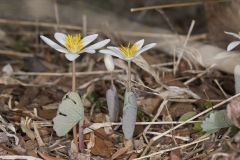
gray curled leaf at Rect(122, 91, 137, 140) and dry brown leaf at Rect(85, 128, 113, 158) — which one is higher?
gray curled leaf at Rect(122, 91, 137, 140)

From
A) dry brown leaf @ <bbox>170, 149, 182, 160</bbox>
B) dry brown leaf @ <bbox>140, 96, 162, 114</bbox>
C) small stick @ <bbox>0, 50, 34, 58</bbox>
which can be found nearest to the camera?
dry brown leaf @ <bbox>170, 149, 182, 160</bbox>

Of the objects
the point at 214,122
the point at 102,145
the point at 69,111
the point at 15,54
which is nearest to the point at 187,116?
the point at 214,122

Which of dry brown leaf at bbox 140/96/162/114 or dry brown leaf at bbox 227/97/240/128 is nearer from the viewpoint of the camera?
dry brown leaf at bbox 227/97/240/128

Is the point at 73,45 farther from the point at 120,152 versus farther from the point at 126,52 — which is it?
the point at 120,152

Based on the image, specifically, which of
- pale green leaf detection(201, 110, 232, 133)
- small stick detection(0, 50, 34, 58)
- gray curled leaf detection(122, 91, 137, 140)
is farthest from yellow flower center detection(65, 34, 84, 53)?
small stick detection(0, 50, 34, 58)

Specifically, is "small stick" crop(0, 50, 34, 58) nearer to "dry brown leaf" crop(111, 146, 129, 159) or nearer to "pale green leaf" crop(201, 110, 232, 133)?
"dry brown leaf" crop(111, 146, 129, 159)

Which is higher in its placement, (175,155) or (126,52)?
(126,52)

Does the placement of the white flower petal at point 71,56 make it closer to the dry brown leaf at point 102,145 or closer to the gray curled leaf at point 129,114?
the gray curled leaf at point 129,114
